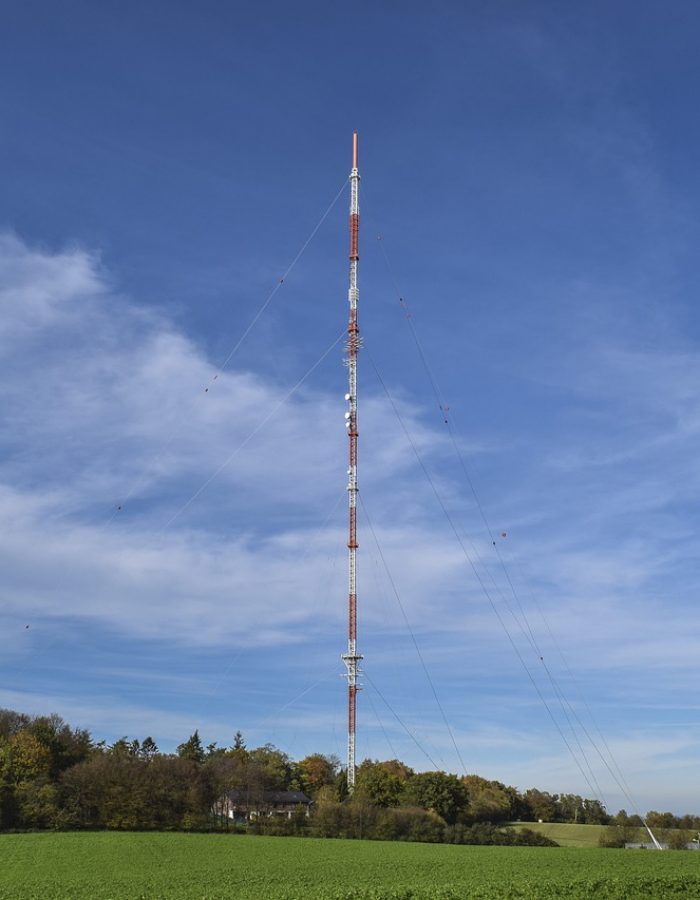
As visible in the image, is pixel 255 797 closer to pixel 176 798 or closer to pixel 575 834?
pixel 176 798

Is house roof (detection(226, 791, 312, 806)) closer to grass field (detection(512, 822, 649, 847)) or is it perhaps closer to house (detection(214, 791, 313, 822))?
house (detection(214, 791, 313, 822))

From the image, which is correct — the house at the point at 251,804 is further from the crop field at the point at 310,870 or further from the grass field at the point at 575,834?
the grass field at the point at 575,834

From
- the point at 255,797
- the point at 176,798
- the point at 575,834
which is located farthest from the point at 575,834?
the point at 176,798

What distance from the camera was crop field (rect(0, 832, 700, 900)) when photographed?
2936 centimetres

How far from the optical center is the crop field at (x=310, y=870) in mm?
29359

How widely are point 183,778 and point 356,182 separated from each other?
167 ft

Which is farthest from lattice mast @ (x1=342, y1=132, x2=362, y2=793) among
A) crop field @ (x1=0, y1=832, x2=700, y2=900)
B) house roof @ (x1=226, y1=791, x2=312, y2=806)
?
house roof @ (x1=226, y1=791, x2=312, y2=806)

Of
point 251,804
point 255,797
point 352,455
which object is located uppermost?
point 352,455

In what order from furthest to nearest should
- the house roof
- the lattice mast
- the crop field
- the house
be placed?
the house roof → the house → the lattice mast → the crop field

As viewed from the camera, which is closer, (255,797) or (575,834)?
(255,797)

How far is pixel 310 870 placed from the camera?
40500mm

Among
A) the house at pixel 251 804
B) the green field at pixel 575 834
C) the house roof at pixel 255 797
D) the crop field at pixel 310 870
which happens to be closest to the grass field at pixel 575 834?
the green field at pixel 575 834

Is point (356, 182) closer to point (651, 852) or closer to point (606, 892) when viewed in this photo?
point (606, 892)

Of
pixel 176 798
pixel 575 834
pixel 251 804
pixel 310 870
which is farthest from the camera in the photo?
pixel 575 834
